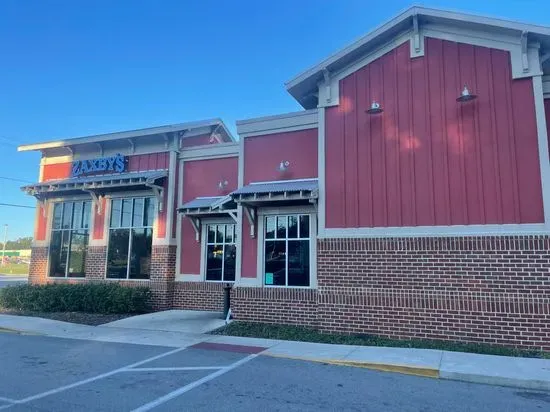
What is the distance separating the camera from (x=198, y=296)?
14.6 metres

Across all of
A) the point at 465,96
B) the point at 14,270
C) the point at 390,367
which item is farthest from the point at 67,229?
the point at 14,270

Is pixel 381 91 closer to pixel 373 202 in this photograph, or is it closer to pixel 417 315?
pixel 373 202

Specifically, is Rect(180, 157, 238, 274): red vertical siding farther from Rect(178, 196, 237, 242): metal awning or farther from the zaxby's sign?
the zaxby's sign

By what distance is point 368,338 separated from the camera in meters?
9.84

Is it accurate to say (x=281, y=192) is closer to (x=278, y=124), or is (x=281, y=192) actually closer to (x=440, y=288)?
(x=278, y=124)

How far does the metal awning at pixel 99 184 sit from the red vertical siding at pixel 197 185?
959mm

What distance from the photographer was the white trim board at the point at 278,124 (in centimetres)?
1226

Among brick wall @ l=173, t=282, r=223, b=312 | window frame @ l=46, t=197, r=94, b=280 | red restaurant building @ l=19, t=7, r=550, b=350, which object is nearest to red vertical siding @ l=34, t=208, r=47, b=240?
window frame @ l=46, t=197, r=94, b=280

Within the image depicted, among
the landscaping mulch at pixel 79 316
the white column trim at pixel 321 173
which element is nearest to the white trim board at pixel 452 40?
the white column trim at pixel 321 173

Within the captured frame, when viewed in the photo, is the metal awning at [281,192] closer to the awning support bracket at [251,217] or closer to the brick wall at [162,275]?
the awning support bracket at [251,217]

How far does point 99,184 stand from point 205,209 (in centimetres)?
458

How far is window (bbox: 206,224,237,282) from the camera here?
14359 millimetres

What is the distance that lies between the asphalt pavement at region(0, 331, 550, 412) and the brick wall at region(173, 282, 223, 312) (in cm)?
537

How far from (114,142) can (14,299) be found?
22.2 ft
